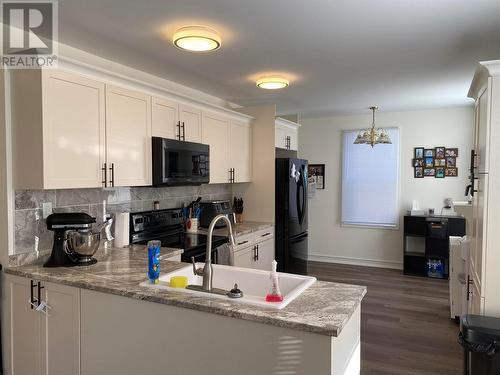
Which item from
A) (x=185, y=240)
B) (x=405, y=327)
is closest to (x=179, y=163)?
(x=185, y=240)

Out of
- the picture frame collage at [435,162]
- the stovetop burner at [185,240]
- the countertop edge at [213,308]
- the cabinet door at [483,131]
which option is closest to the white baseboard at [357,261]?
the picture frame collage at [435,162]

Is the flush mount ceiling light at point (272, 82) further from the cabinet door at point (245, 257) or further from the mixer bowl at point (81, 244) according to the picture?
the mixer bowl at point (81, 244)

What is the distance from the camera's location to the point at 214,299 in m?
1.66

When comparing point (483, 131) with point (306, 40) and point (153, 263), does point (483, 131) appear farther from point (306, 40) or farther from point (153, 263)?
point (153, 263)

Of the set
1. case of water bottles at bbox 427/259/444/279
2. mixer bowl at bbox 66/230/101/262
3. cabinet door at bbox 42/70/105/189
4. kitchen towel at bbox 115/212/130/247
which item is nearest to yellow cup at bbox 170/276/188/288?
mixer bowl at bbox 66/230/101/262

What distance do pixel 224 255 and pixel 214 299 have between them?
1750 mm

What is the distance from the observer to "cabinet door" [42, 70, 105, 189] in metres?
2.25

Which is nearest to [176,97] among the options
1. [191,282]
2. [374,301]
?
[191,282]

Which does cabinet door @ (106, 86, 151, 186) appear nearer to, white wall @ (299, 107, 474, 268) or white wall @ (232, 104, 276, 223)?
white wall @ (232, 104, 276, 223)

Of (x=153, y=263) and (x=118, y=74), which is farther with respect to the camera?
(x=118, y=74)

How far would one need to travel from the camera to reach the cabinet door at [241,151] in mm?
4262

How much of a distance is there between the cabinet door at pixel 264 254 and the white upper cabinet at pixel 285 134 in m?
1.28

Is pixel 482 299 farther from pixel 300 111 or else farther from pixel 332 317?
pixel 300 111

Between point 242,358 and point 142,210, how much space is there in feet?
7.22
